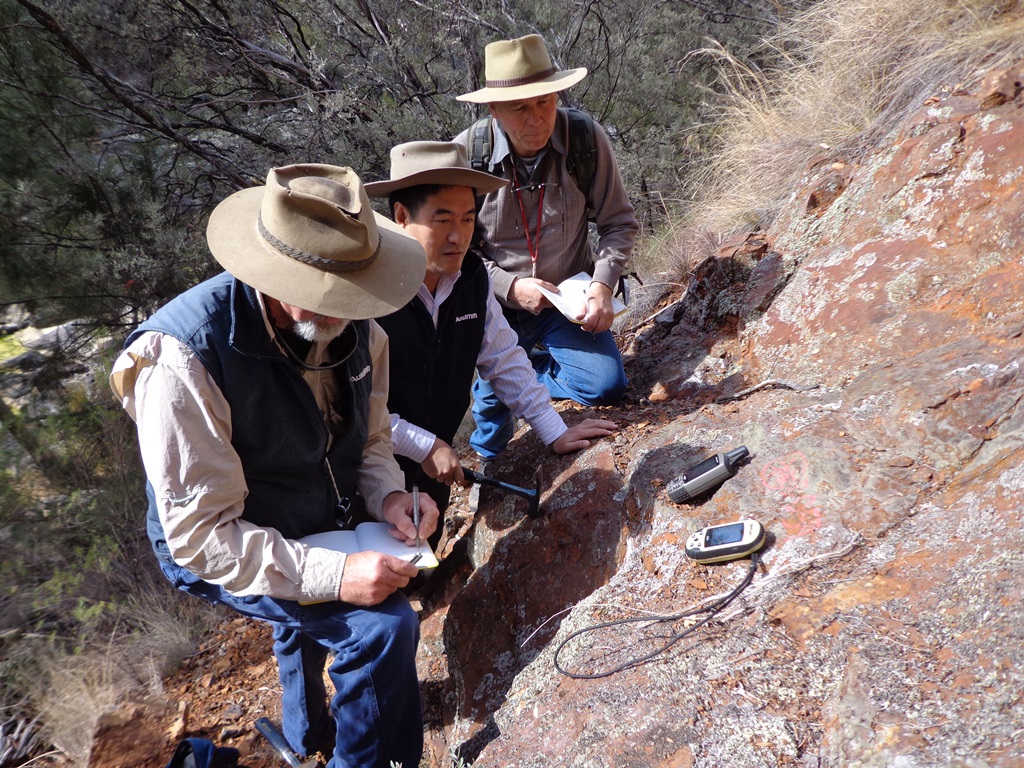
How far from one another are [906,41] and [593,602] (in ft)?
14.8

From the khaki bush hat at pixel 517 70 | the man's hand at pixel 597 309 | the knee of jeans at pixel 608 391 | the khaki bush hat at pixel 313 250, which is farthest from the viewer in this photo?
the knee of jeans at pixel 608 391

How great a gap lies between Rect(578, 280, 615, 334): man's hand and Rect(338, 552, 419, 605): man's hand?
188 centimetres

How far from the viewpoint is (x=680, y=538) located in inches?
97.3

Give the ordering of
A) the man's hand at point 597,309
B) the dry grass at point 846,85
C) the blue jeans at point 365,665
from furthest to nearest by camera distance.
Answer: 1. the dry grass at point 846,85
2. the man's hand at point 597,309
3. the blue jeans at point 365,665

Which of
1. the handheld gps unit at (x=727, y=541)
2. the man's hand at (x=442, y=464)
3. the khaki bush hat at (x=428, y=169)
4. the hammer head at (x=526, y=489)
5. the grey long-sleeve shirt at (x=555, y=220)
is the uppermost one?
the khaki bush hat at (x=428, y=169)

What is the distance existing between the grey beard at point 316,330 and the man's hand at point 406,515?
722 millimetres

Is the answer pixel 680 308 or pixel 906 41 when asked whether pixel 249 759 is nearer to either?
pixel 680 308

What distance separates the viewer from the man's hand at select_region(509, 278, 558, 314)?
3893mm

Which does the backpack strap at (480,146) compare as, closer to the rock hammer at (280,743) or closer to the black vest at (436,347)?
the black vest at (436,347)

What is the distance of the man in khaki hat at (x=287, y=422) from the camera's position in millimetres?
2070

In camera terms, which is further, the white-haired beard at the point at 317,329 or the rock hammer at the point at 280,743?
the rock hammer at the point at 280,743

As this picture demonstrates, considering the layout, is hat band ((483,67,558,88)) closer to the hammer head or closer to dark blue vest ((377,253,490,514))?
dark blue vest ((377,253,490,514))

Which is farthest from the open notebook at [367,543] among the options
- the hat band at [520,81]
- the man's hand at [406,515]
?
the hat band at [520,81]

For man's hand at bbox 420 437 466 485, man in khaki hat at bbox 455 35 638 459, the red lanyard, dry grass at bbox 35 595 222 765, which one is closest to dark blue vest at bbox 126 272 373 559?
man's hand at bbox 420 437 466 485
